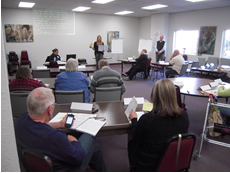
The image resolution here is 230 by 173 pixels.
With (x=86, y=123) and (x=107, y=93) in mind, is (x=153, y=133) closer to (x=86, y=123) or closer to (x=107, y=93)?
(x=86, y=123)

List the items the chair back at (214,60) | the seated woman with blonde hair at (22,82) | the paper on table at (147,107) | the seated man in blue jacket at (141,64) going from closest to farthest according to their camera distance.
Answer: the paper on table at (147,107)
the seated woman with blonde hair at (22,82)
the seated man in blue jacket at (141,64)
the chair back at (214,60)

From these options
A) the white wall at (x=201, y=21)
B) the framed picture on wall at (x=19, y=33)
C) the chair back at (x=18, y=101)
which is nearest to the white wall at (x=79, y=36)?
the framed picture on wall at (x=19, y=33)

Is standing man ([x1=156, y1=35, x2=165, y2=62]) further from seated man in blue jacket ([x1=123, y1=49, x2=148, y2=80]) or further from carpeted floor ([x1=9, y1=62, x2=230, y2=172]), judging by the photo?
carpeted floor ([x1=9, y1=62, x2=230, y2=172])

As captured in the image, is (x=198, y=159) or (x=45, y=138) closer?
(x=45, y=138)

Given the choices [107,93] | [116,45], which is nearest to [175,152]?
[107,93]

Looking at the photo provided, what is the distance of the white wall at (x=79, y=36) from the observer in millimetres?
9094

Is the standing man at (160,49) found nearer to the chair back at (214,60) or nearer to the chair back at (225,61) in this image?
the chair back at (214,60)

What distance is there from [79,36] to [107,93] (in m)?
8.39

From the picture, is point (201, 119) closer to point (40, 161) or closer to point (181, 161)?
point (181, 161)

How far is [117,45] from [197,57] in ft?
13.4

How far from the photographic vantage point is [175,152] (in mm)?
1438

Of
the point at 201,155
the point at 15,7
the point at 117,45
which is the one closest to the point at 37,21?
the point at 15,7

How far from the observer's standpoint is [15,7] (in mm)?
8578

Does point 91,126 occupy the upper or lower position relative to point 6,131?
lower
